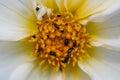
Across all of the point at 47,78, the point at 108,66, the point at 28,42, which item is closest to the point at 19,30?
the point at 28,42

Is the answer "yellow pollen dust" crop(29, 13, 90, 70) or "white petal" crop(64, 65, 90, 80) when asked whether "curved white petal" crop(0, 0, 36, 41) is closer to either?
"yellow pollen dust" crop(29, 13, 90, 70)

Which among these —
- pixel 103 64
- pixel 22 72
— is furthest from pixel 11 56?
pixel 103 64

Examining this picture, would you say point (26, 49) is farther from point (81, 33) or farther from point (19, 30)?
point (81, 33)

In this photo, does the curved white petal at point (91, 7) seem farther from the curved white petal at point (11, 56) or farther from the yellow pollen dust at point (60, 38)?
the curved white petal at point (11, 56)

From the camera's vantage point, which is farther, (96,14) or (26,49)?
(26,49)

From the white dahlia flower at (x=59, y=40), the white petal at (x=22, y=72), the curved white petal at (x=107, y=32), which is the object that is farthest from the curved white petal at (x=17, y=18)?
the curved white petal at (x=107, y=32)

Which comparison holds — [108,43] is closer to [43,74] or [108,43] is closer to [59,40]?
[59,40]
